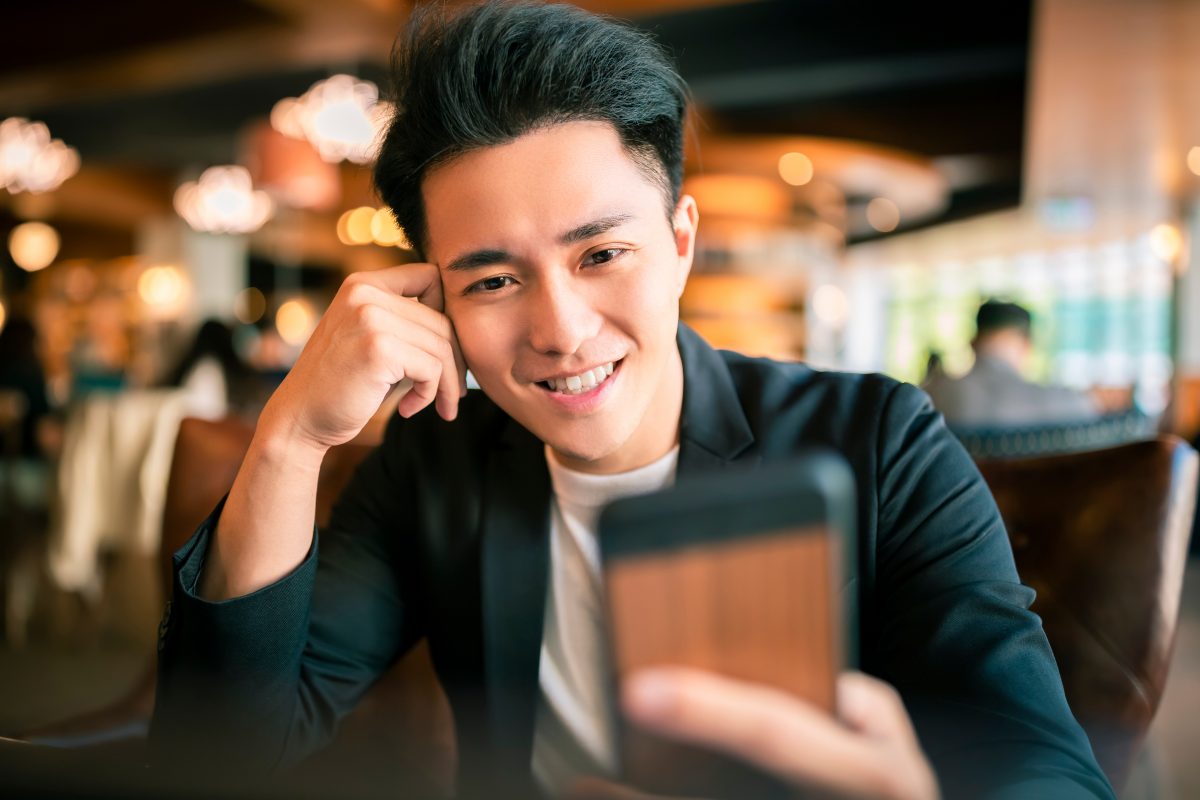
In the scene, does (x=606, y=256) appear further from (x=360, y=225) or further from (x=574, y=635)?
(x=360, y=225)

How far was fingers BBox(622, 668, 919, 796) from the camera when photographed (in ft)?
1.22

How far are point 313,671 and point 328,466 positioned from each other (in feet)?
1.44

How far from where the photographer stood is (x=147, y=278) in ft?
37.0

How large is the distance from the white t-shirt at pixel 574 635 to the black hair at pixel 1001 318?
3314 millimetres

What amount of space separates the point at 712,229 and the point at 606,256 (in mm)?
7671

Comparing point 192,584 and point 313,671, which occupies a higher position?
point 192,584

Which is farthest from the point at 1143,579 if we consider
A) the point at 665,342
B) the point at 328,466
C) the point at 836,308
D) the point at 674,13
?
the point at 836,308

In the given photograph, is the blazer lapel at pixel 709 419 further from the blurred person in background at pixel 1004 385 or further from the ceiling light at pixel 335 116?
the ceiling light at pixel 335 116

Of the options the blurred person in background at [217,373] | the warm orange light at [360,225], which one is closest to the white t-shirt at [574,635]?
the blurred person in background at [217,373]

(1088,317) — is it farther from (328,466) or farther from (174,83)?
(328,466)

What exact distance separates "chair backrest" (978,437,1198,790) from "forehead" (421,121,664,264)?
66cm

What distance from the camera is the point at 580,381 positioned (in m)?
1.02

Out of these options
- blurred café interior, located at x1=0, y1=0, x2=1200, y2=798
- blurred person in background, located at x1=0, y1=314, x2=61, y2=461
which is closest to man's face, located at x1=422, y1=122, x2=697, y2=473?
blurred café interior, located at x1=0, y1=0, x2=1200, y2=798

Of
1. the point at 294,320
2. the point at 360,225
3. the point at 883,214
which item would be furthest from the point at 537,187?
the point at 294,320
